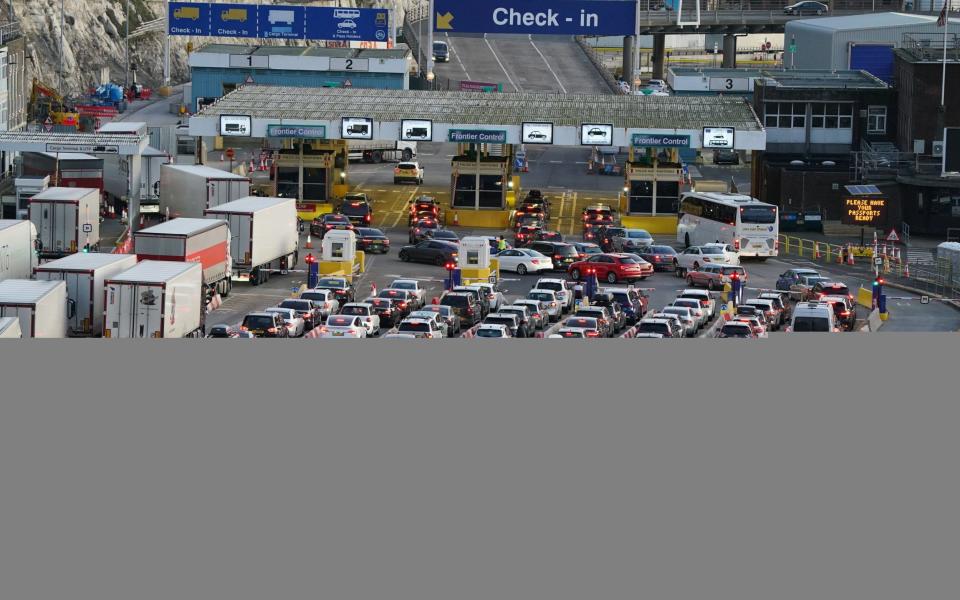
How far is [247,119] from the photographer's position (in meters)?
84.1

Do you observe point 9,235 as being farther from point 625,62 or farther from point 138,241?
point 625,62

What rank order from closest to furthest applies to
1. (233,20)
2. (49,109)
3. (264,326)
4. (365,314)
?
(264,326)
(365,314)
(49,109)
(233,20)

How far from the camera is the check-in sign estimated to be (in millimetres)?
83375

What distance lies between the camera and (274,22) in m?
115

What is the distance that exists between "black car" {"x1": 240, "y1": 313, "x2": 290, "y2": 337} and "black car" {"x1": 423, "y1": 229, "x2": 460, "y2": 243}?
1648 cm

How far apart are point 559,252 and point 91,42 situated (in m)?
73.1

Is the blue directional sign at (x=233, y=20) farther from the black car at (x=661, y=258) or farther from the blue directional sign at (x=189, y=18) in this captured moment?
the black car at (x=661, y=258)

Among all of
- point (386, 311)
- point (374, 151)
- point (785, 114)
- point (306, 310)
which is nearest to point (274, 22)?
point (374, 151)

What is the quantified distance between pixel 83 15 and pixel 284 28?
28146 mm

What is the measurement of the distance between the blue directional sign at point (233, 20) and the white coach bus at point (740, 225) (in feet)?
143

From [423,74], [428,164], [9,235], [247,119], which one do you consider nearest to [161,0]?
[423,74]

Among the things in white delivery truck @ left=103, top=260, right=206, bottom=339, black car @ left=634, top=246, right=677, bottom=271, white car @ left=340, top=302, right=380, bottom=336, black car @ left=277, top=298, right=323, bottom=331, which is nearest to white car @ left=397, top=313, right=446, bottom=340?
white car @ left=340, top=302, right=380, bottom=336

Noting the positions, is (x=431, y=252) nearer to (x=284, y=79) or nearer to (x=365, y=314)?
(x=365, y=314)

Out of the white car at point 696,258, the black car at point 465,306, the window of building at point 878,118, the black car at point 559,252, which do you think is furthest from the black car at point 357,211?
the window of building at point 878,118
